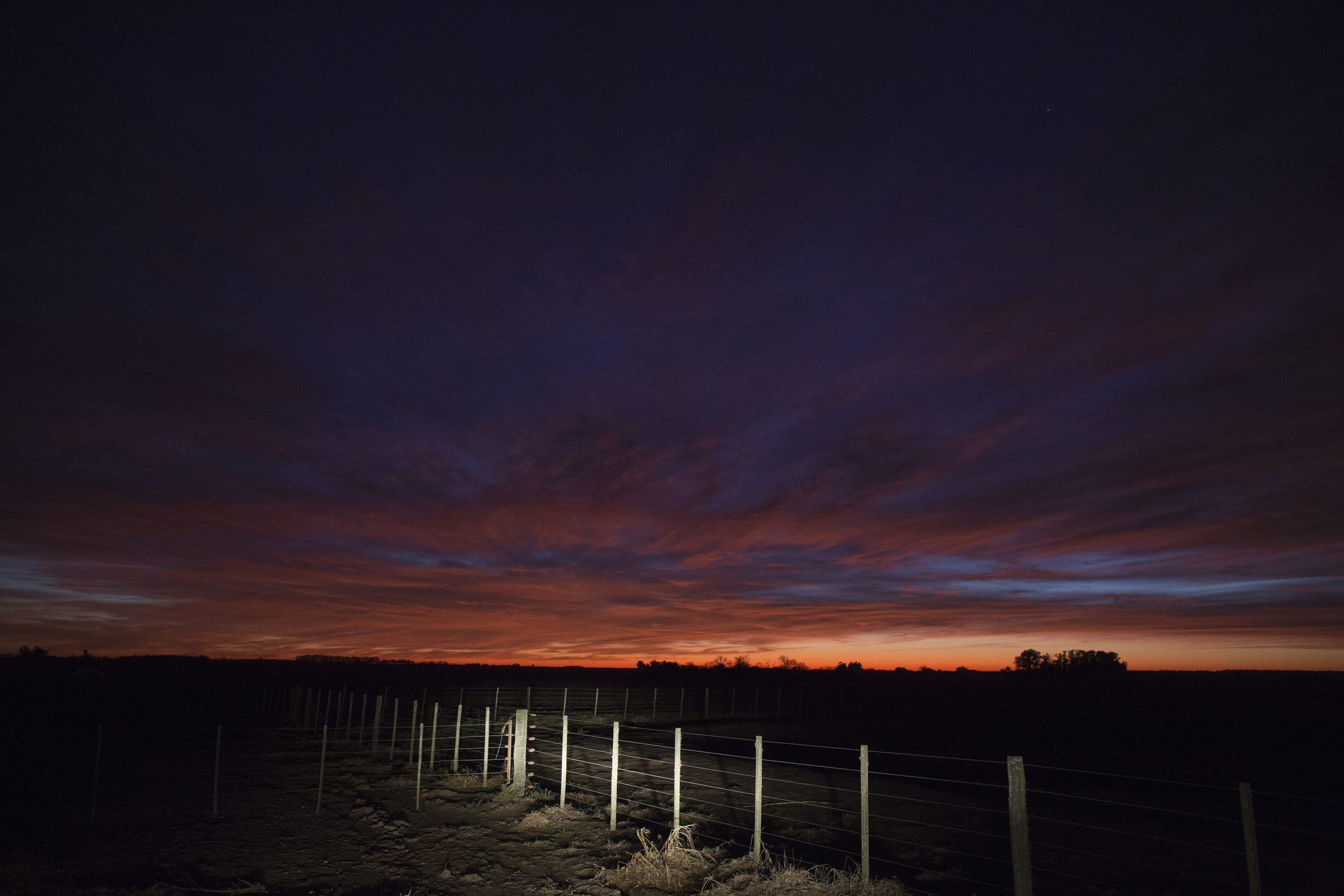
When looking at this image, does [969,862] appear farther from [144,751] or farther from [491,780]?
[144,751]

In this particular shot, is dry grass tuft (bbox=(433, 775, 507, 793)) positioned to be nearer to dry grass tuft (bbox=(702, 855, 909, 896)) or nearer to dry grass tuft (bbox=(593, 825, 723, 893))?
dry grass tuft (bbox=(593, 825, 723, 893))

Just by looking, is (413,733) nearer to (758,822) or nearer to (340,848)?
(340,848)

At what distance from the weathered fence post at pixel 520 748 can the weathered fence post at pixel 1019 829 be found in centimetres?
1044

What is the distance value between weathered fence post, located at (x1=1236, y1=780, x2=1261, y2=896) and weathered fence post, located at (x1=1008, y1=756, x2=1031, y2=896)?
1707 mm

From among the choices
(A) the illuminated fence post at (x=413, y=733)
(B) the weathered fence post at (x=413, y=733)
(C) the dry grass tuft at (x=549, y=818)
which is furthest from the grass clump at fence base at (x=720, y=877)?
(B) the weathered fence post at (x=413, y=733)

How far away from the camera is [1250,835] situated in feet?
19.1

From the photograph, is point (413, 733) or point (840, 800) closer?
point (840, 800)

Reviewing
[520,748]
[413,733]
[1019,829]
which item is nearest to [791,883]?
[1019,829]

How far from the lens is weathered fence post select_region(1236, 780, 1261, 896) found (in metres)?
5.56

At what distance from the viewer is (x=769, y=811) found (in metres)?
14.5

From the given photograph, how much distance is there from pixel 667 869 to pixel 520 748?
21.9 ft

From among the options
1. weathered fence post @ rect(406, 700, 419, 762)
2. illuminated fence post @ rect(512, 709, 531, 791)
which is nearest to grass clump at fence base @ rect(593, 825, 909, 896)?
illuminated fence post @ rect(512, 709, 531, 791)

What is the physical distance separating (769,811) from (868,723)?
80.7ft

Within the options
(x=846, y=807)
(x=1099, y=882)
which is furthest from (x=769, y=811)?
(x=1099, y=882)
